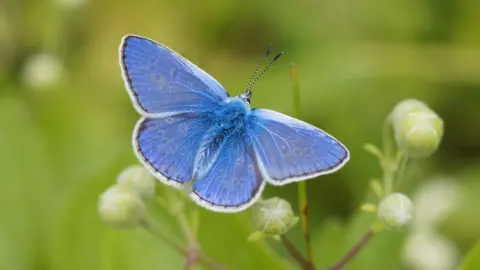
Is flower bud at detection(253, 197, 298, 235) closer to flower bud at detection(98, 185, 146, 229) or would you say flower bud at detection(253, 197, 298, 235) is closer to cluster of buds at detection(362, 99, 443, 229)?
cluster of buds at detection(362, 99, 443, 229)

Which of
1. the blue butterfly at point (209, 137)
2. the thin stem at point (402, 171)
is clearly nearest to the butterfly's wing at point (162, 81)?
the blue butterfly at point (209, 137)

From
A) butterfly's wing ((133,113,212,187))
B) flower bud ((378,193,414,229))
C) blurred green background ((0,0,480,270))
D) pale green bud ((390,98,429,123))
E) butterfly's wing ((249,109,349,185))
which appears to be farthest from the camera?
blurred green background ((0,0,480,270))

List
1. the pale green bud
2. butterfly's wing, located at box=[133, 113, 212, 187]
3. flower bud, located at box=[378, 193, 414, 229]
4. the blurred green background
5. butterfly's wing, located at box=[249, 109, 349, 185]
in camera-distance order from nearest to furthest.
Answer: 1. butterfly's wing, located at box=[249, 109, 349, 185]
2. butterfly's wing, located at box=[133, 113, 212, 187]
3. flower bud, located at box=[378, 193, 414, 229]
4. the pale green bud
5. the blurred green background

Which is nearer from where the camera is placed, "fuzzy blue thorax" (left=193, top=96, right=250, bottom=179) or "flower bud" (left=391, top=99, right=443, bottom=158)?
"fuzzy blue thorax" (left=193, top=96, right=250, bottom=179)

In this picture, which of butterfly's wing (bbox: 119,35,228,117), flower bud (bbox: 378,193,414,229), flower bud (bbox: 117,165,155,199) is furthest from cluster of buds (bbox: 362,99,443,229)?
flower bud (bbox: 117,165,155,199)

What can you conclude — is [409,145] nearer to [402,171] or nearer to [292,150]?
[402,171]

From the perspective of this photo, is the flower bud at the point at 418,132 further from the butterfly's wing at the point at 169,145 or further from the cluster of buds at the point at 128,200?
the cluster of buds at the point at 128,200

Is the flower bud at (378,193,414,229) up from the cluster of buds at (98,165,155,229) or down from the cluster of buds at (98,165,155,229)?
up

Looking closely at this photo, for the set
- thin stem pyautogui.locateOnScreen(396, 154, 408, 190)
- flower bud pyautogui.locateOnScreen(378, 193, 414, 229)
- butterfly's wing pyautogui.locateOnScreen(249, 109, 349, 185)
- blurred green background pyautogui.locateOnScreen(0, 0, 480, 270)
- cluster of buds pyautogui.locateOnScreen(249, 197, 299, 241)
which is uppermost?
butterfly's wing pyautogui.locateOnScreen(249, 109, 349, 185)

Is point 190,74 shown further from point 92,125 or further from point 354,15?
point 354,15
